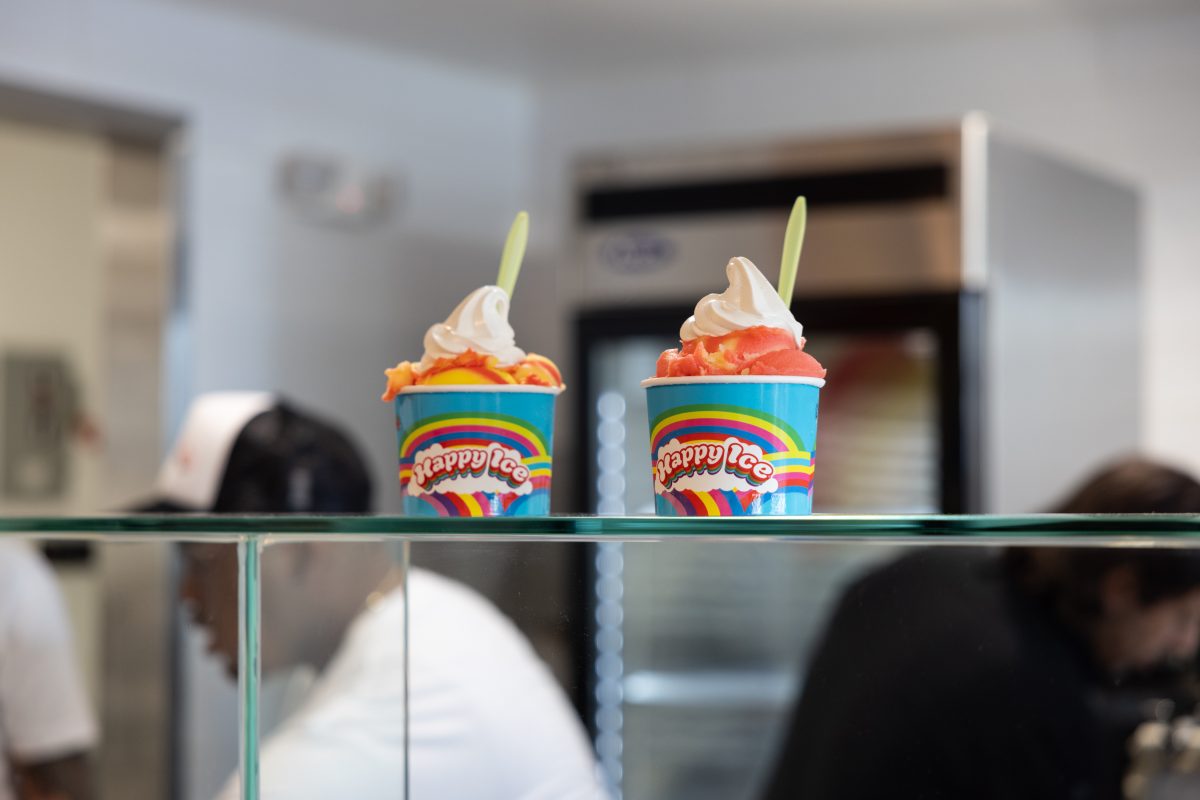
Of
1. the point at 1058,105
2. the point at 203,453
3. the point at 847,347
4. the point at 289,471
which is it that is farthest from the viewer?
the point at 1058,105

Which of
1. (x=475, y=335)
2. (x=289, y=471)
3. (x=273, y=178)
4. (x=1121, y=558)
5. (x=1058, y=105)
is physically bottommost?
(x=1121, y=558)

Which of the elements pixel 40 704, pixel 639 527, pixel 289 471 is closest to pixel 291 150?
pixel 40 704

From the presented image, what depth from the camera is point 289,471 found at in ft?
5.74

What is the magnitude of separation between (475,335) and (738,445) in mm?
172

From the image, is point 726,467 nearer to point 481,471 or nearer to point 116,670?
point 481,471

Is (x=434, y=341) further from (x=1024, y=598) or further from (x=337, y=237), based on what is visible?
(x=337, y=237)

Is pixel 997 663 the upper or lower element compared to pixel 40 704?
upper

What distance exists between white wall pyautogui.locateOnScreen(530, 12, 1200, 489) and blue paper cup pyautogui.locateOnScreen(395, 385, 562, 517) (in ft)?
7.09

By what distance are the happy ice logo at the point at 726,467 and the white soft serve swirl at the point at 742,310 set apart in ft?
0.23

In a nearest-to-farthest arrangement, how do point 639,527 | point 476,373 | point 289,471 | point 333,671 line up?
point 639,527, point 476,373, point 333,671, point 289,471

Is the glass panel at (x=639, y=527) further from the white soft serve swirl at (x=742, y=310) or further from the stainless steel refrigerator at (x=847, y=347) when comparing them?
the stainless steel refrigerator at (x=847, y=347)

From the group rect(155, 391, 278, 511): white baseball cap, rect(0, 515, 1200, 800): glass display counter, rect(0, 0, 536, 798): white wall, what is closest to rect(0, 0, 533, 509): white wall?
rect(0, 0, 536, 798): white wall

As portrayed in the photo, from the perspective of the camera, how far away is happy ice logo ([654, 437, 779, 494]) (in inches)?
30.3

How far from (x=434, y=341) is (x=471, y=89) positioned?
3.01 m
